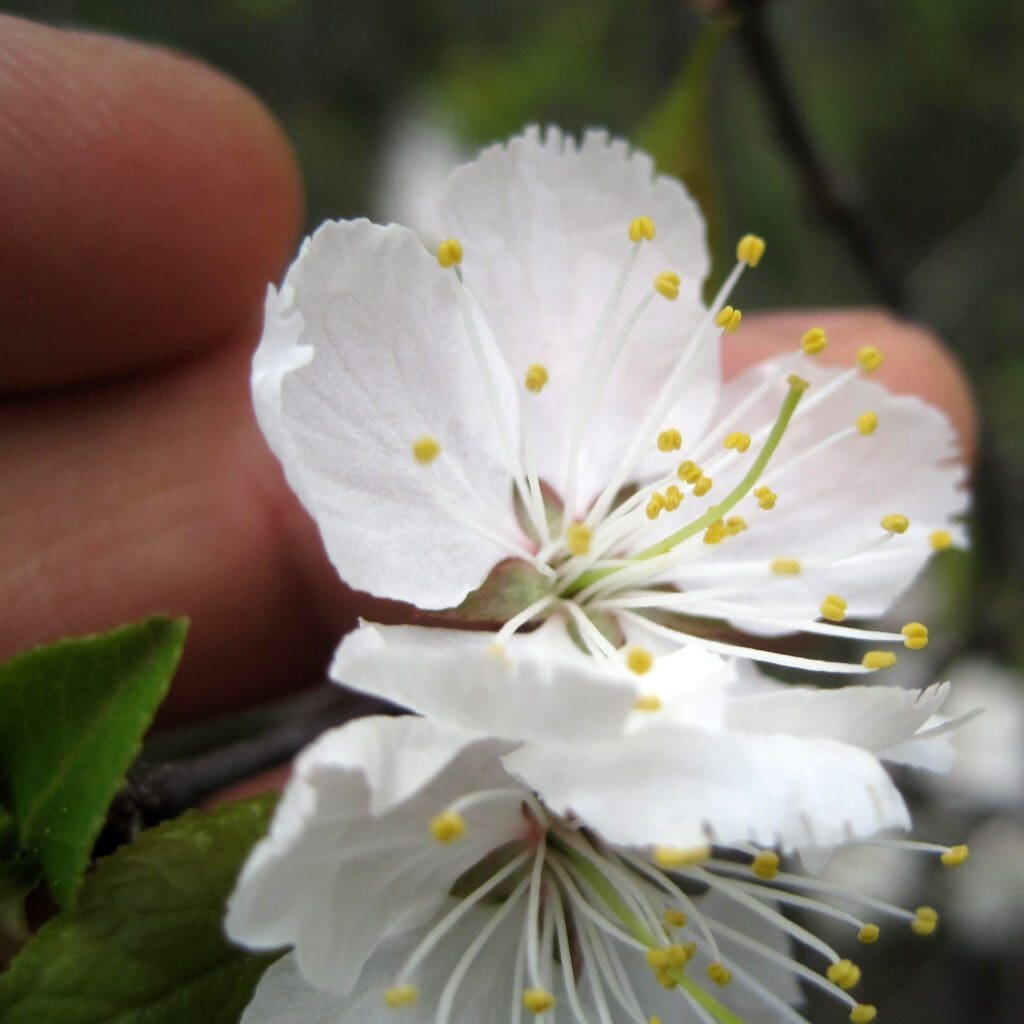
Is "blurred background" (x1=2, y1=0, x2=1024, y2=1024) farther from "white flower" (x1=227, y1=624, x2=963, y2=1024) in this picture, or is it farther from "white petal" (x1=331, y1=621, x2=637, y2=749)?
"white petal" (x1=331, y1=621, x2=637, y2=749)

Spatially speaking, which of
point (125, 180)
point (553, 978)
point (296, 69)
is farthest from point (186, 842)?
point (296, 69)

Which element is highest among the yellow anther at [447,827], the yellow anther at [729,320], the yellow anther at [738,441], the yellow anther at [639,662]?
the yellow anther at [729,320]

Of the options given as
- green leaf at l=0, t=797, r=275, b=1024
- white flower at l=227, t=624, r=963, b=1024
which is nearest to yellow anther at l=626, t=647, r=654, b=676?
white flower at l=227, t=624, r=963, b=1024

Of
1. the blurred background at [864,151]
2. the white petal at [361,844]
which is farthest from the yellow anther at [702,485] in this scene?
the blurred background at [864,151]

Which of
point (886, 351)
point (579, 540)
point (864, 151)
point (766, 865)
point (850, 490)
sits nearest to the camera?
point (766, 865)

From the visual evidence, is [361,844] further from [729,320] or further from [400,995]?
[729,320]

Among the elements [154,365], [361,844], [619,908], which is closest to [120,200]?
[154,365]

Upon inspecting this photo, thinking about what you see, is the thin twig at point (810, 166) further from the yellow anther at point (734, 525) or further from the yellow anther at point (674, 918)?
the yellow anther at point (674, 918)
